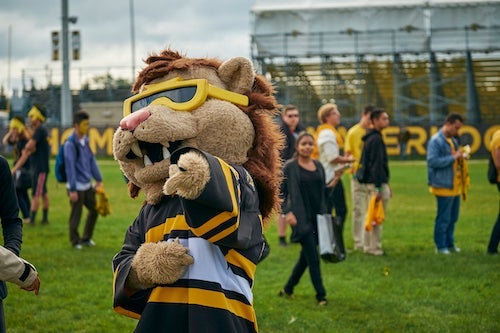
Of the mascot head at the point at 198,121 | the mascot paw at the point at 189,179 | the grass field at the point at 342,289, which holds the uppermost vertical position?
the mascot head at the point at 198,121

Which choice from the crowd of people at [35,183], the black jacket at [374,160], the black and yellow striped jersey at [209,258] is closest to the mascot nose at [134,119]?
the black and yellow striped jersey at [209,258]

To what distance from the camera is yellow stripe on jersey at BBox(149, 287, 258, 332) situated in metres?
3.67

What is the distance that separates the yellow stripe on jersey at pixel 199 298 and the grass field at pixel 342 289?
381 centimetres

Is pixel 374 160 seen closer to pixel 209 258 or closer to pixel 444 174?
pixel 444 174

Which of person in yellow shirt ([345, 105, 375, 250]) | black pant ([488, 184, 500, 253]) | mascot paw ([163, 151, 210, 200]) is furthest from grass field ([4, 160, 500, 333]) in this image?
mascot paw ([163, 151, 210, 200])

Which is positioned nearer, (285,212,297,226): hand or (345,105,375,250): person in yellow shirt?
Result: (285,212,297,226): hand

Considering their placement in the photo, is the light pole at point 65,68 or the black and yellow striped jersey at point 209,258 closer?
the black and yellow striped jersey at point 209,258

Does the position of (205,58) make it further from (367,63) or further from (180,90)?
(367,63)

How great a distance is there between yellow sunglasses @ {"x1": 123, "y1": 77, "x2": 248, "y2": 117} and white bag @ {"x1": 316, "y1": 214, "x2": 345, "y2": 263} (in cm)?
460

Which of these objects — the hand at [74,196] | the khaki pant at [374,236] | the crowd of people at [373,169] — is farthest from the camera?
the hand at [74,196]

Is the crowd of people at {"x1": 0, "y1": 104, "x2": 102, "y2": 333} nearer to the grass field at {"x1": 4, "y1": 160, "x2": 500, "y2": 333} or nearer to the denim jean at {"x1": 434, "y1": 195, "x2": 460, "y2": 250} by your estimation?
the grass field at {"x1": 4, "y1": 160, "x2": 500, "y2": 333}

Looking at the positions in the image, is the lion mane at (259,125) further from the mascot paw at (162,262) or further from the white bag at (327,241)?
the white bag at (327,241)

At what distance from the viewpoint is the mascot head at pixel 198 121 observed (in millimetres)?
3852

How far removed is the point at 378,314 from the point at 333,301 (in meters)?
0.72
